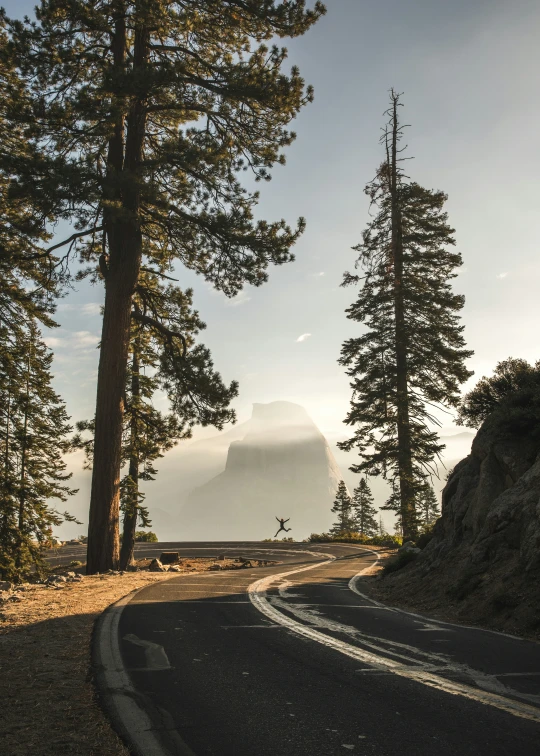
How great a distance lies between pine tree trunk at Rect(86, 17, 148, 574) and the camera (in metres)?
14.0

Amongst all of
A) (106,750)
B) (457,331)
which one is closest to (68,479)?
(457,331)

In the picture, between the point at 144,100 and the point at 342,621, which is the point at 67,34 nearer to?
the point at 144,100

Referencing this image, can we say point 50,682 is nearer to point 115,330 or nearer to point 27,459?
point 115,330

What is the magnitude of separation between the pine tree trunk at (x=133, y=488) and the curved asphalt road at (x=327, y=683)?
14.1 meters

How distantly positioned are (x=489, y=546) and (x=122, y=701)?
7.26 meters

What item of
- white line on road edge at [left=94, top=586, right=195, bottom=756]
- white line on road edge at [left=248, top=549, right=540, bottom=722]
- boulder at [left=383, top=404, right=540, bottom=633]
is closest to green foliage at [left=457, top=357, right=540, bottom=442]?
boulder at [left=383, top=404, right=540, bottom=633]

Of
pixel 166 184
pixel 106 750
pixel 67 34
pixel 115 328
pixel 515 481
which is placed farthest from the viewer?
pixel 166 184

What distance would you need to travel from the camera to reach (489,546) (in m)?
8.94

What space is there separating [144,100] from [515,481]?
1338cm

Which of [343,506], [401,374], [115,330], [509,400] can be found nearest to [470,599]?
[509,400]

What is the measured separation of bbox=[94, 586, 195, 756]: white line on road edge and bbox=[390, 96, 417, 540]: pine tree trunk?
2020 centimetres

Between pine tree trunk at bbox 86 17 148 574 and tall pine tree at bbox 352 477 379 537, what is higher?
pine tree trunk at bbox 86 17 148 574

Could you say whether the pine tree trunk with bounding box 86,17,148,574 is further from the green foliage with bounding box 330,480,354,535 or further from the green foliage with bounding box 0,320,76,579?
the green foliage with bounding box 330,480,354,535

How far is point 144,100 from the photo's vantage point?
46.2 feet
